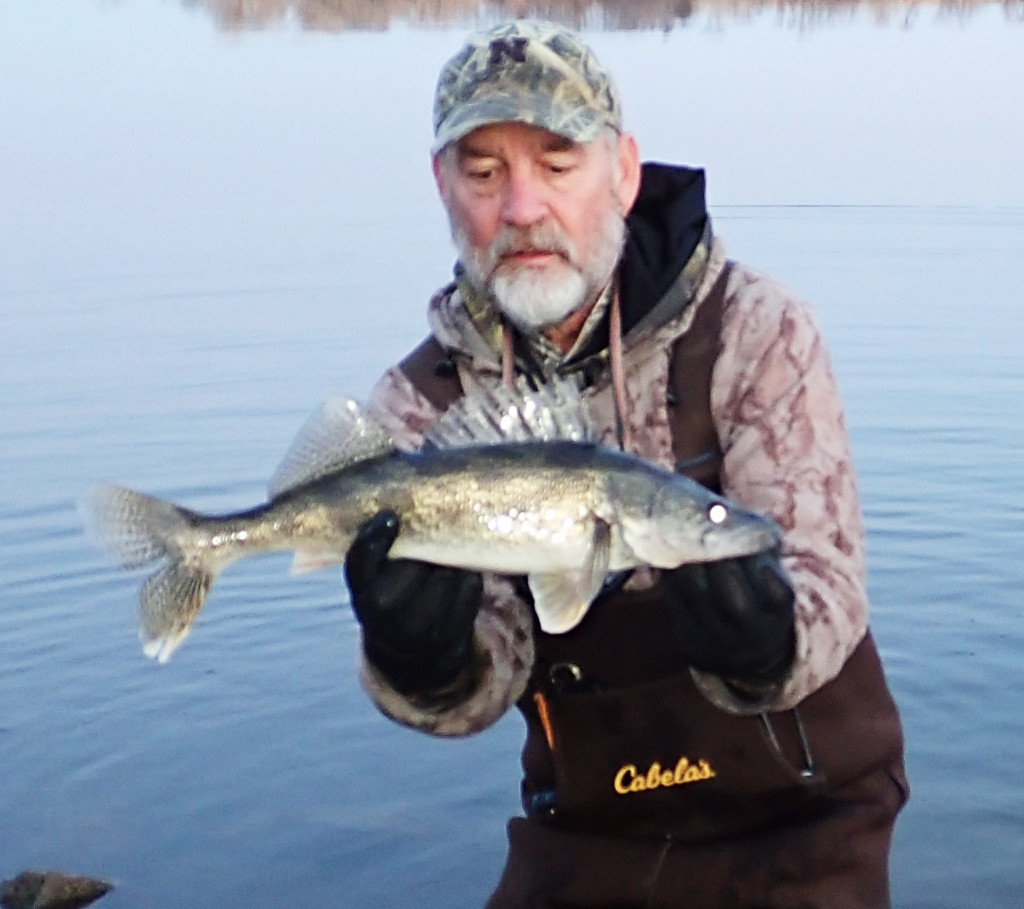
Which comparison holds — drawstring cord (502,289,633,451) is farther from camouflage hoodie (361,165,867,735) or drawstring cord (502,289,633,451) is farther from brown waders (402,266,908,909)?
brown waders (402,266,908,909)

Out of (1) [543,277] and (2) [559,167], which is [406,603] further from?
(2) [559,167]

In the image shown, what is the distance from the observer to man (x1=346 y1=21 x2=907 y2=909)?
3.68m

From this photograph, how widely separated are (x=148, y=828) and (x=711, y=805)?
290 cm

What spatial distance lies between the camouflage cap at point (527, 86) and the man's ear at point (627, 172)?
0.05m

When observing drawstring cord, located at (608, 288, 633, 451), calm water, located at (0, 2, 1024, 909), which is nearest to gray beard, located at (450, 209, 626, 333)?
drawstring cord, located at (608, 288, 633, 451)

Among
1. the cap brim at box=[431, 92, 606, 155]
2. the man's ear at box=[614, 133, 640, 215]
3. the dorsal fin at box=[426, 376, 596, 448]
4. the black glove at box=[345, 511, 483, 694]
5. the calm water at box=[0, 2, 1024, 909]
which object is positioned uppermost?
the cap brim at box=[431, 92, 606, 155]

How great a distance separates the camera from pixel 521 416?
11.6 ft

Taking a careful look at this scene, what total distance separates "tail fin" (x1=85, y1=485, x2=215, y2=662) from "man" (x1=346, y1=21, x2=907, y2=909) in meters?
0.38

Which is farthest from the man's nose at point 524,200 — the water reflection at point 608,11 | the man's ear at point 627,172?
the water reflection at point 608,11

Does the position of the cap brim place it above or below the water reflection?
above

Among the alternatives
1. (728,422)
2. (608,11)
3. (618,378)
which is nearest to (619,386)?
(618,378)

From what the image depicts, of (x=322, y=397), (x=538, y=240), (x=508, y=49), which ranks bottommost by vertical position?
(x=322, y=397)

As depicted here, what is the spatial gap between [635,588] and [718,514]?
737 mm

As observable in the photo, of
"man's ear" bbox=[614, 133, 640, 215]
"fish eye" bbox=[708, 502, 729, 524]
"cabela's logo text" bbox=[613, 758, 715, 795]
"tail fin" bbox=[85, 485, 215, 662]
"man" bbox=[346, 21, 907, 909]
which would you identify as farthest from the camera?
"man's ear" bbox=[614, 133, 640, 215]
